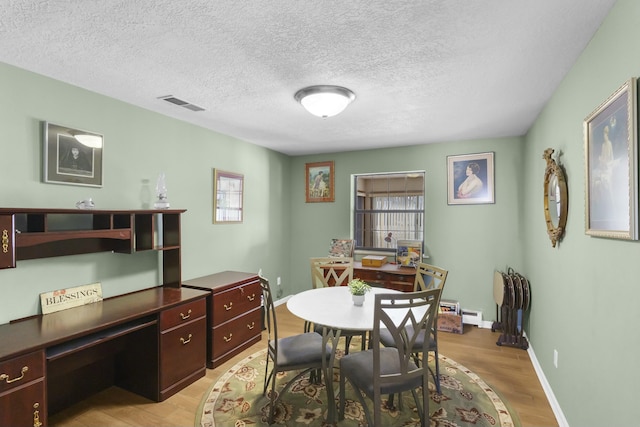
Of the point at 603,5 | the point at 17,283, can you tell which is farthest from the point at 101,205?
the point at 603,5

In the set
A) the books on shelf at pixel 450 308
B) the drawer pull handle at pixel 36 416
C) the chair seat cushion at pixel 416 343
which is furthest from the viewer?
the books on shelf at pixel 450 308

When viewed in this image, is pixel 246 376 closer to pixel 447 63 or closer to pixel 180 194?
pixel 180 194

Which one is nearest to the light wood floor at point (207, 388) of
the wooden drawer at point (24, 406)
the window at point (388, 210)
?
the wooden drawer at point (24, 406)

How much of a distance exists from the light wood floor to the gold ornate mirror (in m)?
1.25

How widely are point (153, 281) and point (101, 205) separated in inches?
35.1

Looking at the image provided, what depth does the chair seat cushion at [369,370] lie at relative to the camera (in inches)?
75.7

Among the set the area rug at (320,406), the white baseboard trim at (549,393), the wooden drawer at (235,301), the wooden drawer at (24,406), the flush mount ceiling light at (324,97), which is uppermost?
the flush mount ceiling light at (324,97)

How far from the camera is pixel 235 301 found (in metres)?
3.35

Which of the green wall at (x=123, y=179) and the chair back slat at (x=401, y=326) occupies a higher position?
the green wall at (x=123, y=179)

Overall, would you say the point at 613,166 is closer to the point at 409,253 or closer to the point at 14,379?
the point at 409,253

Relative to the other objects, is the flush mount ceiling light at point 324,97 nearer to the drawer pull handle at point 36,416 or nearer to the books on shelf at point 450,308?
the drawer pull handle at point 36,416

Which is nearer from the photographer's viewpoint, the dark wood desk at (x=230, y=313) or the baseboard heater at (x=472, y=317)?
the dark wood desk at (x=230, y=313)

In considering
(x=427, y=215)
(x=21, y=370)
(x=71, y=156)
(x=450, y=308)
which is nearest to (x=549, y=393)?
(x=450, y=308)

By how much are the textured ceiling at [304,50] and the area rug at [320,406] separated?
2483mm
